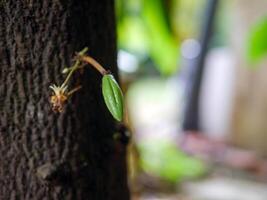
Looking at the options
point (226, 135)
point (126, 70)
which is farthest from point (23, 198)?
point (226, 135)

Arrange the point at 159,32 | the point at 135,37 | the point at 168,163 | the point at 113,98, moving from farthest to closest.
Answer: the point at 135,37, the point at 168,163, the point at 159,32, the point at 113,98

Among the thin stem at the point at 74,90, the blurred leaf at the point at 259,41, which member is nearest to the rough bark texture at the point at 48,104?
the thin stem at the point at 74,90

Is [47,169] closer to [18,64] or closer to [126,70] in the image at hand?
[18,64]

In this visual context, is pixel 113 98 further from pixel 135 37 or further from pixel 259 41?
pixel 135 37

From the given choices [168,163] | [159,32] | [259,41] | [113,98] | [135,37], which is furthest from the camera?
[135,37]

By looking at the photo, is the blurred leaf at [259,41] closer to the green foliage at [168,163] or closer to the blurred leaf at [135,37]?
the green foliage at [168,163]

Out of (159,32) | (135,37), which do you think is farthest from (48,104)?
(135,37)

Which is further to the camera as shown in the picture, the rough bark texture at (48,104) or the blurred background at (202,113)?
the blurred background at (202,113)

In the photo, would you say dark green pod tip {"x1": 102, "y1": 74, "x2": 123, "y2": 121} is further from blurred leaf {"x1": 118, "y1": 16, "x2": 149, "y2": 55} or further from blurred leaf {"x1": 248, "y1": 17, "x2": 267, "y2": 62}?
blurred leaf {"x1": 118, "y1": 16, "x2": 149, "y2": 55}

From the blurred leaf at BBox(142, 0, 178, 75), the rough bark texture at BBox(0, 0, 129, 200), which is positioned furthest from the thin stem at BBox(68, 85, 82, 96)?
the blurred leaf at BBox(142, 0, 178, 75)
